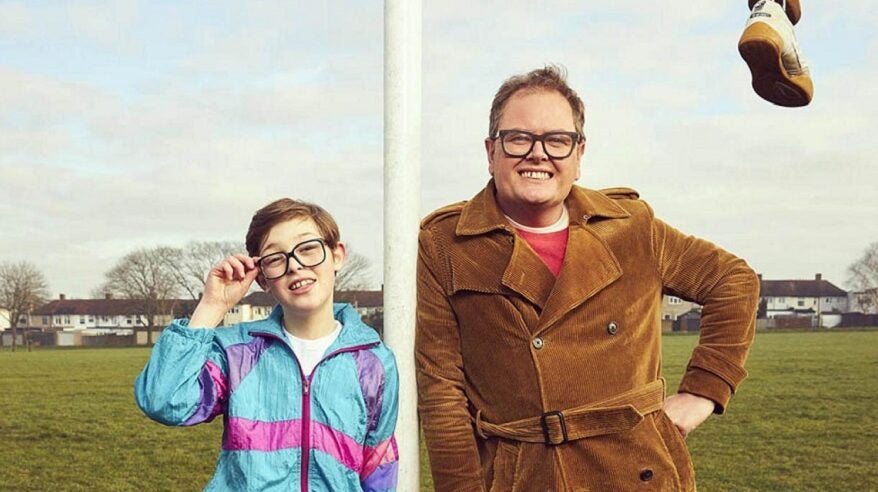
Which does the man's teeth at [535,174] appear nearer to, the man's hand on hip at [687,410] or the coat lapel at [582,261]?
the coat lapel at [582,261]

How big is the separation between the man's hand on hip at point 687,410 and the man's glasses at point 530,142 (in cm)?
99

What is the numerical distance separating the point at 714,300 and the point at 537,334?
2.56ft

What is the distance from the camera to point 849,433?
13.4 m

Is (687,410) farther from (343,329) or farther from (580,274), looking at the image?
(343,329)

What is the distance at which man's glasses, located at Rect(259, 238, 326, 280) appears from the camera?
284 centimetres

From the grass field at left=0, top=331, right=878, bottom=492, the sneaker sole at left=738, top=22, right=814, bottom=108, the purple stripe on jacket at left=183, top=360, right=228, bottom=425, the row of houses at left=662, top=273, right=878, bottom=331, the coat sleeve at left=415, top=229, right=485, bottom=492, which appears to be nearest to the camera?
the purple stripe on jacket at left=183, top=360, right=228, bottom=425

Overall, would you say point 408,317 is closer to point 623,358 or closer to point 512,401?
point 512,401

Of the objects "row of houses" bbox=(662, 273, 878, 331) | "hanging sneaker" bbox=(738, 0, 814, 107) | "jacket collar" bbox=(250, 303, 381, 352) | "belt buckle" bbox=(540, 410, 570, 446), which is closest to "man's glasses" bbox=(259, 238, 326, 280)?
"jacket collar" bbox=(250, 303, 381, 352)

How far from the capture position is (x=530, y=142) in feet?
9.72

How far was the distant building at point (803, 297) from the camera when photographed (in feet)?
312

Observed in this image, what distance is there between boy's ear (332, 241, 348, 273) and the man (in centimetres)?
26

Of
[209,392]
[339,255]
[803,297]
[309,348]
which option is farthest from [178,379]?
[803,297]

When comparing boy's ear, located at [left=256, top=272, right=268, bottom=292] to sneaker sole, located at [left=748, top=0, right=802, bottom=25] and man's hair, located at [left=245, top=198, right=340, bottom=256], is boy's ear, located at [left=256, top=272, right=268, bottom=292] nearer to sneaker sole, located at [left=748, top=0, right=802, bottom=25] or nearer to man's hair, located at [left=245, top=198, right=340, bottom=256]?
man's hair, located at [left=245, top=198, right=340, bottom=256]

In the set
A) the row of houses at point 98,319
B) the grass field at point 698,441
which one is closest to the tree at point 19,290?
the row of houses at point 98,319
